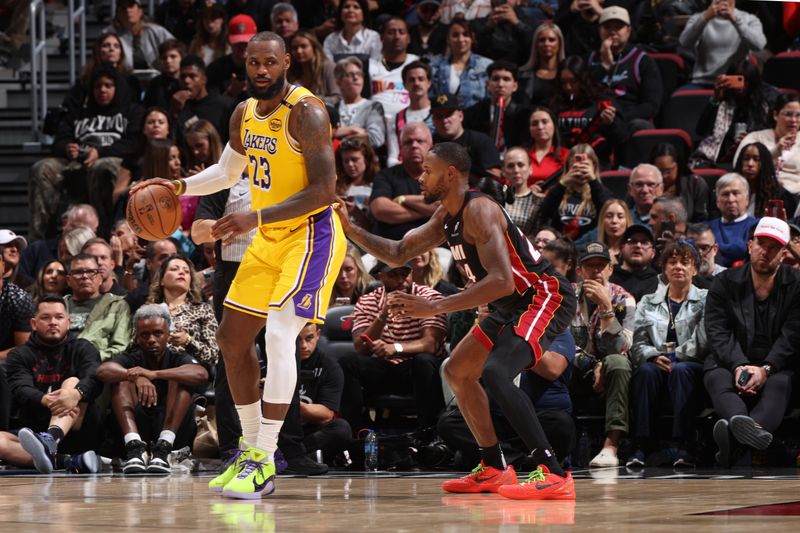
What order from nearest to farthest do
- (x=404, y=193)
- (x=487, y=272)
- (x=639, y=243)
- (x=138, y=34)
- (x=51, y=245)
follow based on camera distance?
1. (x=487, y=272)
2. (x=639, y=243)
3. (x=404, y=193)
4. (x=51, y=245)
5. (x=138, y=34)

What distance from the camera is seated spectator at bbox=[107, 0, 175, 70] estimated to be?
40.9ft

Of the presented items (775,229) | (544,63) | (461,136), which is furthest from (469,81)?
(775,229)

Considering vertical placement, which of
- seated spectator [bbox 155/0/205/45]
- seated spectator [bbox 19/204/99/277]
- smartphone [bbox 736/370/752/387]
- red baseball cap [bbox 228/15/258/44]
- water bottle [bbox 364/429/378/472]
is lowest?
water bottle [bbox 364/429/378/472]

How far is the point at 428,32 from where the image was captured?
39.1ft

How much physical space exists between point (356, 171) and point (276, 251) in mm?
4290

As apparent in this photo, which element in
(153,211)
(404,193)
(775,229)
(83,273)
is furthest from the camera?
(404,193)

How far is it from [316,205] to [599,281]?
3.16 metres

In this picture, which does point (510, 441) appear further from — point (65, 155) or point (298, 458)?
point (65, 155)

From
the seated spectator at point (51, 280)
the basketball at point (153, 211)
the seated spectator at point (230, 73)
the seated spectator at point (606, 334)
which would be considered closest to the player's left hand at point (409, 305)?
the basketball at point (153, 211)

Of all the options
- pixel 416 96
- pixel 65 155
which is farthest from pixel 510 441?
pixel 65 155

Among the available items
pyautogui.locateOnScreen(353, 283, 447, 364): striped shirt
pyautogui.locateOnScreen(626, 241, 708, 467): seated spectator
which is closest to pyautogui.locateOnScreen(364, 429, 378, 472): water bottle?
pyautogui.locateOnScreen(353, 283, 447, 364): striped shirt

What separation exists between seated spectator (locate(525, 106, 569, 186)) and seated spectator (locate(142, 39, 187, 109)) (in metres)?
3.62

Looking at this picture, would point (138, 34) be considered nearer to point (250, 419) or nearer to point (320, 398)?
point (320, 398)

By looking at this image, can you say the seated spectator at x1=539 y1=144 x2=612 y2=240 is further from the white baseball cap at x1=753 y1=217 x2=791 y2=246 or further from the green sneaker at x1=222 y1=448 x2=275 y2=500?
the green sneaker at x1=222 y1=448 x2=275 y2=500
